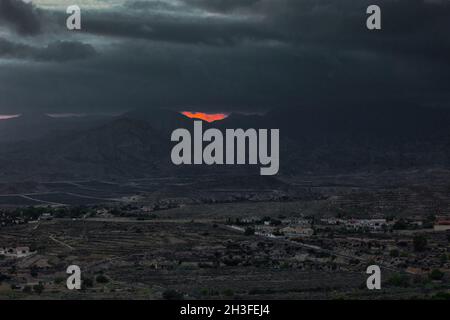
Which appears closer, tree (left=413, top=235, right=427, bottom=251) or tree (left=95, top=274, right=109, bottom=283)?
tree (left=95, top=274, right=109, bottom=283)

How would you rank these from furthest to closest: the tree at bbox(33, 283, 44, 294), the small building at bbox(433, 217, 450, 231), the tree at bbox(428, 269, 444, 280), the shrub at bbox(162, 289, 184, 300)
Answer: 1. the small building at bbox(433, 217, 450, 231)
2. the tree at bbox(428, 269, 444, 280)
3. the tree at bbox(33, 283, 44, 294)
4. the shrub at bbox(162, 289, 184, 300)

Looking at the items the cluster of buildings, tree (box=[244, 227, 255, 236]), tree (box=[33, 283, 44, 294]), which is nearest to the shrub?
tree (box=[33, 283, 44, 294])

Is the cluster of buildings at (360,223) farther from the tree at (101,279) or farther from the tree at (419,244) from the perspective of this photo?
the tree at (101,279)

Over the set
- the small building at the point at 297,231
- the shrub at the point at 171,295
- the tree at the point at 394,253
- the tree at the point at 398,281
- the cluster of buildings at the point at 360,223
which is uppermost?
the shrub at the point at 171,295

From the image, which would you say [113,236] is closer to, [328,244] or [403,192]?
[328,244]

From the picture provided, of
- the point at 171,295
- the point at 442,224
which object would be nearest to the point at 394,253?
the point at 171,295

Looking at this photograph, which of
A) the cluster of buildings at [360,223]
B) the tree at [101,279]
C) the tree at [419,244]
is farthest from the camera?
the cluster of buildings at [360,223]

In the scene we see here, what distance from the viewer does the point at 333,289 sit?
2376 inches

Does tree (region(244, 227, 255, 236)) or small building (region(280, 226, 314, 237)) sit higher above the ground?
tree (region(244, 227, 255, 236))

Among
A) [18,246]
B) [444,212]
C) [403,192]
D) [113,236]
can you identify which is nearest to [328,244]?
[113,236]

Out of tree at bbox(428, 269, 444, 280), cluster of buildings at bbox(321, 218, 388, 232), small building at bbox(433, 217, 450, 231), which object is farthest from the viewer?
cluster of buildings at bbox(321, 218, 388, 232)

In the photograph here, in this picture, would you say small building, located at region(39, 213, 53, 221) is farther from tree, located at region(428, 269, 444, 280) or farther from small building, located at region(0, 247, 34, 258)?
tree, located at region(428, 269, 444, 280)

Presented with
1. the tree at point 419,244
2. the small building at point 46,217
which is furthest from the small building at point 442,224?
the small building at point 46,217

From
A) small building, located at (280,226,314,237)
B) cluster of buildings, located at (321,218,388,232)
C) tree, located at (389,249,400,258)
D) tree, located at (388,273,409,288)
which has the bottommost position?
cluster of buildings, located at (321,218,388,232)
